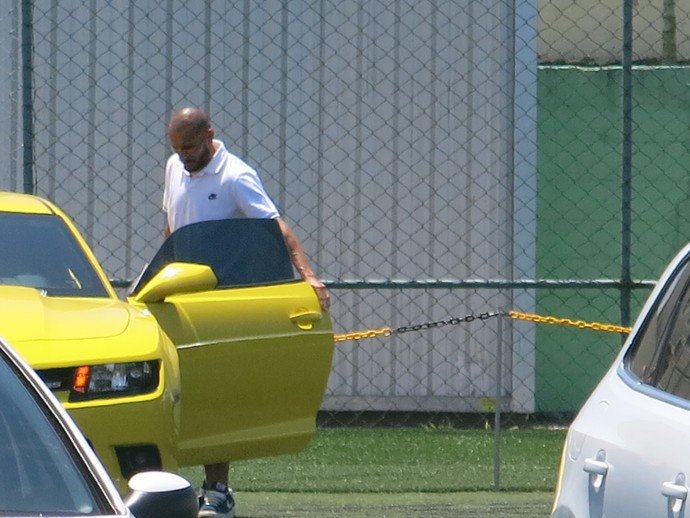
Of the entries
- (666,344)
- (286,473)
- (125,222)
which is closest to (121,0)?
(125,222)

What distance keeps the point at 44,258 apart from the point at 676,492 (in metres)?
3.85

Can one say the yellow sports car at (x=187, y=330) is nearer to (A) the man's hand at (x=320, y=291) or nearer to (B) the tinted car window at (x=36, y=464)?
(A) the man's hand at (x=320, y=291)

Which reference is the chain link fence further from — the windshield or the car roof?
the windshield

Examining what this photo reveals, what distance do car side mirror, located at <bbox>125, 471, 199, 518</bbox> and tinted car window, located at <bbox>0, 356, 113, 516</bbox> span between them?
0.09 metres

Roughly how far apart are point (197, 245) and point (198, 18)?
12.1 feet

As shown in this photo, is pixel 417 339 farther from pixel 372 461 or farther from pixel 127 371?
pixel 127 371

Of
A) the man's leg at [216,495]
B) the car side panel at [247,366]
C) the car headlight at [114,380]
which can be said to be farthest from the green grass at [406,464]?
the car headlight at [114,380]

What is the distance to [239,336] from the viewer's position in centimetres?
670

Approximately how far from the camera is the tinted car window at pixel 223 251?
6875mm

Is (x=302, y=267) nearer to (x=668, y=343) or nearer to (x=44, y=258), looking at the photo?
A: (x=44, y=258)

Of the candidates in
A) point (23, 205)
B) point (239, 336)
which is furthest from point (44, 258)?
point (239, 336)

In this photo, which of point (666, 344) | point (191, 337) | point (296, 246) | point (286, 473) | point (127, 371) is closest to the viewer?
point (666, 344)

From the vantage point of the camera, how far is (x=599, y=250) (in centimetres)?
1099

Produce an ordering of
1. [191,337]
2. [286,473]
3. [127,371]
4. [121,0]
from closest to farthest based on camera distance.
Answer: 1. [127,371]
2. [191,337]
3. [286,473]
4. [121,0]
